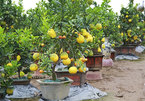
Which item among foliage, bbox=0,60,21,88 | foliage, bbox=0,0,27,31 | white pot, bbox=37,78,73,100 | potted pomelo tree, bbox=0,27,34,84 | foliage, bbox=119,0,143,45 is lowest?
white pot, bbox=37,78,73,100

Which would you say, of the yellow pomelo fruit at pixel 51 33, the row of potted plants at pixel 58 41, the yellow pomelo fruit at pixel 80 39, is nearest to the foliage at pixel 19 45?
the row of potted plants at pixel 58 41

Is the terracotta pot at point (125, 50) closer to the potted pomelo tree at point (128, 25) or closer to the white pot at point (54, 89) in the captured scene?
the potted pomelo tree at point (128, 25)

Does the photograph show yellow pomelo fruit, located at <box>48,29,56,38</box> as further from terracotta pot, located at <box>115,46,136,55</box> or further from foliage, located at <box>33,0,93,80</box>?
terracotta pot, located at <box>115,46,136,55</box>

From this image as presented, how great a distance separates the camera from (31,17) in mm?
8516

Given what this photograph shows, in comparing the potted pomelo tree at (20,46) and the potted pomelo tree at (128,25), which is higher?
the potted pomelo tree at (128,25)

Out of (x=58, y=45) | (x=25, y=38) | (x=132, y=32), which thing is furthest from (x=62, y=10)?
(x=132, y=32)

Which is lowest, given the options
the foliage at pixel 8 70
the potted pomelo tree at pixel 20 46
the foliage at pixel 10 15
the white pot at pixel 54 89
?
the white pot at pixel 54 89

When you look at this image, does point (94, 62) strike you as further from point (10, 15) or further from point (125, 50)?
point (125, 50)

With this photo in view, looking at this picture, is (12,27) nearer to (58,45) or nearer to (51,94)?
(58,45)

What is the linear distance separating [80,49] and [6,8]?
8.45 feet

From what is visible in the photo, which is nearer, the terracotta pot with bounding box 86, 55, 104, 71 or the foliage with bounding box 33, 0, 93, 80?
the foliage with bounding box 33, 0, 93, 80

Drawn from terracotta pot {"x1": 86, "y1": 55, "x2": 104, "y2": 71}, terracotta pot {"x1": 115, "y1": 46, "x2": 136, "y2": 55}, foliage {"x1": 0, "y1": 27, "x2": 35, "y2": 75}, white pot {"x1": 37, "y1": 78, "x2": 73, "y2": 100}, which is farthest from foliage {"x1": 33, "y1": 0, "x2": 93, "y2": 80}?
terracotta pot {"x1": 115, "y1": 46, "x2": 136, "y2": 55}

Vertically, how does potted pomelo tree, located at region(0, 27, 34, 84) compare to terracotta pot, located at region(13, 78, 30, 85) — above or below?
above

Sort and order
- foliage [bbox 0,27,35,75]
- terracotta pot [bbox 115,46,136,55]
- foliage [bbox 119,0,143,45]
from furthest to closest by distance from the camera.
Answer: terracotta pot [bbox 115,46,136,55] → foliage [bbox 119,0,143,45] → foliage [bbox 0,27,35,75]
